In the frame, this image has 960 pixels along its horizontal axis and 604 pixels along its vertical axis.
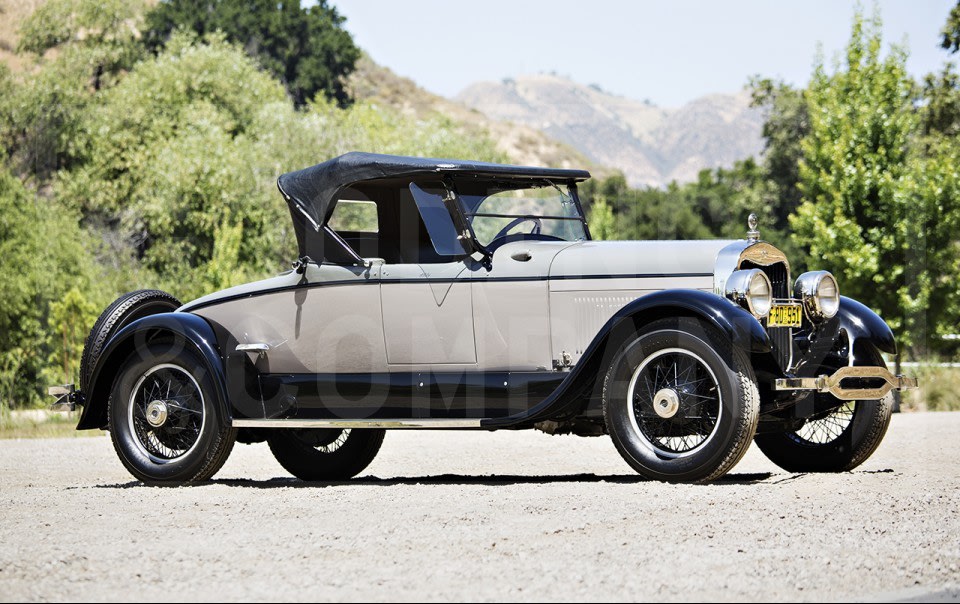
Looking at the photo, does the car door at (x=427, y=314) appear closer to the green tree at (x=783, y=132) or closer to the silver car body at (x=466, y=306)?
the silver car body at (x=466, y=306)

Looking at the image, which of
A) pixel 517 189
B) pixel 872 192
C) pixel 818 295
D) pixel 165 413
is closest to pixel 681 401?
pixel 818 295

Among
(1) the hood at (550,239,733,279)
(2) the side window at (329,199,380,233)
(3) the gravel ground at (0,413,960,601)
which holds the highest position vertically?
(2) the side window at (329,199,380,233)

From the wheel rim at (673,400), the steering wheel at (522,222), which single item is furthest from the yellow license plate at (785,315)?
the steering wheel at (522,222)

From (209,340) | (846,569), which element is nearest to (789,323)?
→ (846,569)

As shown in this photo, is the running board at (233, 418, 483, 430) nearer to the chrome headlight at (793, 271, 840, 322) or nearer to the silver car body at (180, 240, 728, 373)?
the silver car body at (180, 240, 728, 373)

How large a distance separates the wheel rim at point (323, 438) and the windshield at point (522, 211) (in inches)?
87.5

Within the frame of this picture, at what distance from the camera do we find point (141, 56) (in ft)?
192

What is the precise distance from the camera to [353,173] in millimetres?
9266

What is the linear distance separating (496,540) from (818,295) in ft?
12.3

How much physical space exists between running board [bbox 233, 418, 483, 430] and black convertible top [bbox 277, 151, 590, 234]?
147 centimetres

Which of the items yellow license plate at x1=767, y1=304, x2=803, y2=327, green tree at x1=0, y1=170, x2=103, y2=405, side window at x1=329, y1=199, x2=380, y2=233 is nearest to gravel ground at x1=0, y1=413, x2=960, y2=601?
yellow license plate at x1=767, y1=304, x2=803, y2=327

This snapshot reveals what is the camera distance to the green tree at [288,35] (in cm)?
6606

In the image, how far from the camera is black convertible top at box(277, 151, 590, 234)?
29.4 feet

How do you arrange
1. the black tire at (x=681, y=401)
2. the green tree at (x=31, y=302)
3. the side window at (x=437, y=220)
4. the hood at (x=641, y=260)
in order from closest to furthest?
the black tire at (x=681, y=401), the hood at (x=641, y=260), the side window at (x=437, y=220), the green tree at (x=31, y=302)
